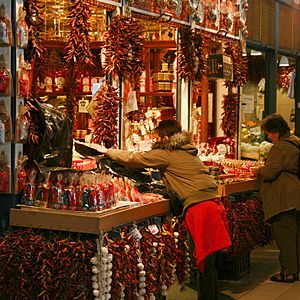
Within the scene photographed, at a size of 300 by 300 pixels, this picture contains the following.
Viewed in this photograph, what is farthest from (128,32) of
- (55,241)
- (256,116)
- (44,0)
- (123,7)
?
(256,116)

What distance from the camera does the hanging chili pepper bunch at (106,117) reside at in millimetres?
7102

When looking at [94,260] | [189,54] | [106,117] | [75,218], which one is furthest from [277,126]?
[94,260]

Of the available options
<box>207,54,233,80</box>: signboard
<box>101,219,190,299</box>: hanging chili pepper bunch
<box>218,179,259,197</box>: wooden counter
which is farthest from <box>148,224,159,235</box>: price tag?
<box>207,54,233,80</box>: signboard

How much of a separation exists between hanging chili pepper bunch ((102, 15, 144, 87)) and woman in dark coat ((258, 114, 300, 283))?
2.13 m

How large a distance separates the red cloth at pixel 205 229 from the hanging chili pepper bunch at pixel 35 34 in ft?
6.12

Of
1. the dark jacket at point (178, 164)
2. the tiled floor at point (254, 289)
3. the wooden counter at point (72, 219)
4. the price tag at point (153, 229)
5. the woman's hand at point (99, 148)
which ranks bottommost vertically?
the tiled floor at point (254, 289)

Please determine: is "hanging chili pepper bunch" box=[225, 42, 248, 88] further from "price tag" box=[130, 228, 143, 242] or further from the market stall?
"price tag" box=[130, 228, 143, 242]

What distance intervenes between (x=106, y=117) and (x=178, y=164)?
3.01 ft

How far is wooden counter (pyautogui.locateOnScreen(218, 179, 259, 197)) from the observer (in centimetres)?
790

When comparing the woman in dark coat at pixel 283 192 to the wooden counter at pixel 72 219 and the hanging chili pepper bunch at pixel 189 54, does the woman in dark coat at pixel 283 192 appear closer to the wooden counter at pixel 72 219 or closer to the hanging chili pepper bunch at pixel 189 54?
the hanging chili pepper bunch at pixel 189 54

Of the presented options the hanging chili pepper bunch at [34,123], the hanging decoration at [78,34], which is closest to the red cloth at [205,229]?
the hanging chili pepper bunch at [34,123]

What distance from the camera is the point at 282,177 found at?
8461 mm

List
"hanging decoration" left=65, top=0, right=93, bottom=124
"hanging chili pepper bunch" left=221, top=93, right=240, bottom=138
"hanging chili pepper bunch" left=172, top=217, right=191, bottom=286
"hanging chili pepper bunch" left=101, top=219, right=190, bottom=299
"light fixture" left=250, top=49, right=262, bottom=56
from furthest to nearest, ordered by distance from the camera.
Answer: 1. "light fixture" left=250, top=49, right=262, bottom=56
2. "hanging chili pepper bunch" left=221, top=93, right=240, bottom=138
3. "hanging chili pepper bunch" left=172, top=217, right=191, bottom=286
4. "hanging decoration" left=65, top=0, right=93, bottom=124
5. "hanging chili pepper bunch" left=101, top=219, right=190, bottom=299

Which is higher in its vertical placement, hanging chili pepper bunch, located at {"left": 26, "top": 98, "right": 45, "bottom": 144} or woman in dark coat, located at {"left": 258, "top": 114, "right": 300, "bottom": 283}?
hanging chili pepper bunch, located at {"left": 26, "top": 98, "right": 45, "bottom": 144}
